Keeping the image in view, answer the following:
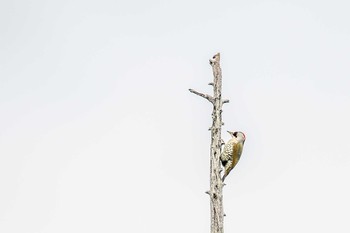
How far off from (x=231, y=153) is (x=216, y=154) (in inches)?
12.5

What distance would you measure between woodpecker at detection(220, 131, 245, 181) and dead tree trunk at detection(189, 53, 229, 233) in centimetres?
14

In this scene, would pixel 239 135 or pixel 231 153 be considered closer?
pixel 231 153

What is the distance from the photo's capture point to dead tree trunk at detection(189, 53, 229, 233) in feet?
51.9

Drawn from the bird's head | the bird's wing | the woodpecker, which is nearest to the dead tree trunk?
the woodpecker

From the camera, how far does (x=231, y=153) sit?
1625cm

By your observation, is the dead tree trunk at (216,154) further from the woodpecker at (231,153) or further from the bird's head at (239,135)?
the bird's head at (239,135)

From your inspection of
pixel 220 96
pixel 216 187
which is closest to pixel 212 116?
pixel 220 96

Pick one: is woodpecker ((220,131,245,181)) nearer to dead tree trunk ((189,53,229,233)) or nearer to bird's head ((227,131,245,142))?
bird's head ((227,131,245,142))

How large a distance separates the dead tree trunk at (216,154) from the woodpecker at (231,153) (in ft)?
0.47

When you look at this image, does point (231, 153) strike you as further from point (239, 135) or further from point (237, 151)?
point (239, 135)

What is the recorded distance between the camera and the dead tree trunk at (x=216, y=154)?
15812 millimetres

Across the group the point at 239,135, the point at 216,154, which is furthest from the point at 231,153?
the point at 239,135

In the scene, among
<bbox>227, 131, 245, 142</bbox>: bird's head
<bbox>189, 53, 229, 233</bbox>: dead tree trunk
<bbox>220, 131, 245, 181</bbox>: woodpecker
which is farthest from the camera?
<bbox>227, 131, 245, 142</bbox>: bird's head

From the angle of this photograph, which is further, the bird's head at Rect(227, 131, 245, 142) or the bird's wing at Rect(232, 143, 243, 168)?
the bird's head at Rect(227, 131, 245, 142)
